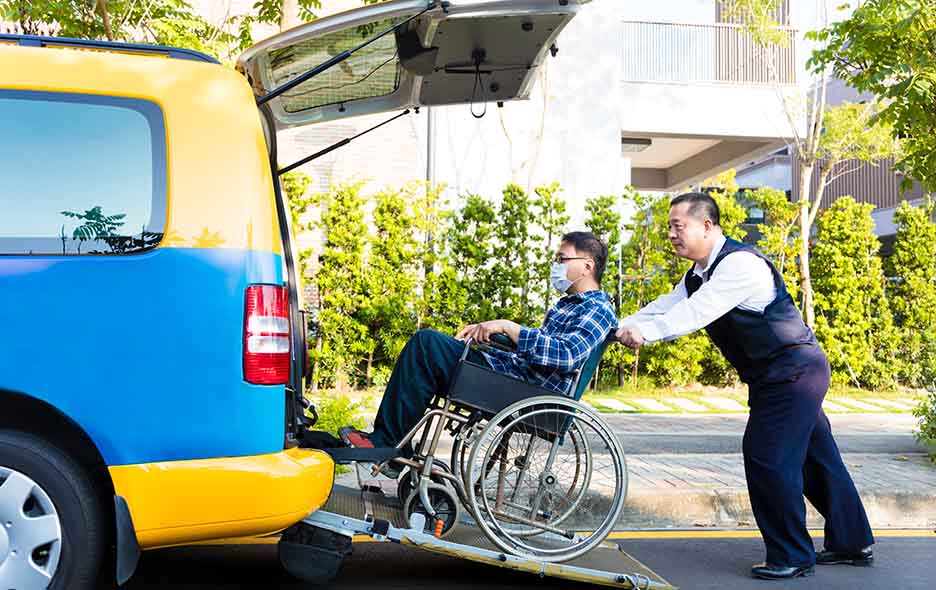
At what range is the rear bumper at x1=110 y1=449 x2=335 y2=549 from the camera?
344cm

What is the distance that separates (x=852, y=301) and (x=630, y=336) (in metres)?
9.73

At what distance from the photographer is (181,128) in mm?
3588

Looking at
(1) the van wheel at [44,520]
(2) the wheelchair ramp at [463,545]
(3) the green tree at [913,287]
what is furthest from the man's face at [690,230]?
(3) the green tree at [913,287]

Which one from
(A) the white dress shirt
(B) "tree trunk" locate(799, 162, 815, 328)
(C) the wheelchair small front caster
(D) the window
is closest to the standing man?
(A) the white dress shirt

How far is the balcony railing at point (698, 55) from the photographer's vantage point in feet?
53.6

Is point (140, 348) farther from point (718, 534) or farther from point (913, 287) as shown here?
point (913, 287)

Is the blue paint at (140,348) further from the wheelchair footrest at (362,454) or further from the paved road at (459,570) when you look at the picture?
the paved road at (459,570)

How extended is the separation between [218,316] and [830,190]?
41.4 m

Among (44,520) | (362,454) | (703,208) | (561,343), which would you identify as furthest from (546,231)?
(44,520)

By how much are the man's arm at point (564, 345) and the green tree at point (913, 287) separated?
10.2 meters

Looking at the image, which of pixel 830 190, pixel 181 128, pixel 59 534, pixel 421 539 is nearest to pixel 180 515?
pixel 59 534

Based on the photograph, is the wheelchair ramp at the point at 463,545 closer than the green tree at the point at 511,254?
Yes

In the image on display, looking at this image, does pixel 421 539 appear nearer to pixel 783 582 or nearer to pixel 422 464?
pixel 422 464

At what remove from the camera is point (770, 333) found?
191 inches
